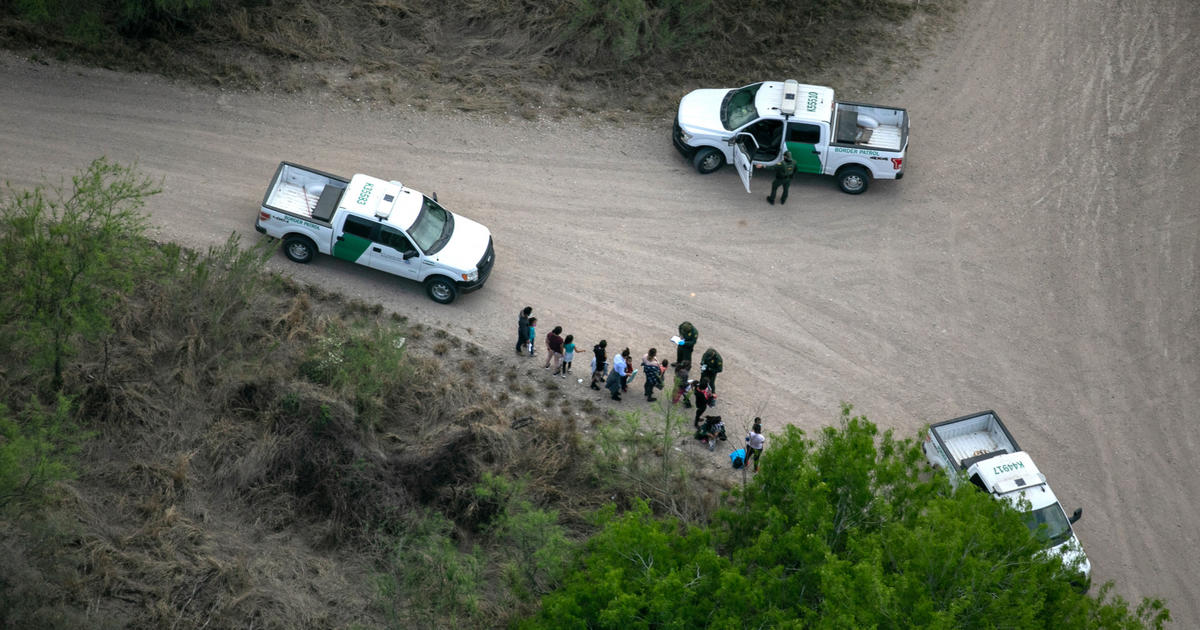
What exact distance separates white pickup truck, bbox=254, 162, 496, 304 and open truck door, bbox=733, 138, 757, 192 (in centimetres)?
570

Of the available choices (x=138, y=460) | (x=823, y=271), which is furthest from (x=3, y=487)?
(x=823, y=271)

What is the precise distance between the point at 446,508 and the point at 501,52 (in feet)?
41.8

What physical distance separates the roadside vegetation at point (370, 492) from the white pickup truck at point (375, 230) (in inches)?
31.1

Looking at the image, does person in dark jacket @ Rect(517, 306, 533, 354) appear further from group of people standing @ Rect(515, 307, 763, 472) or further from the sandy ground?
the sandy ground

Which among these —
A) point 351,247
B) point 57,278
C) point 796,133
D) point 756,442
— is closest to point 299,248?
point 351,247

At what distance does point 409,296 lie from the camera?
70.5 feet

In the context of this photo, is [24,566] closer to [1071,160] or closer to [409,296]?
[409,296]

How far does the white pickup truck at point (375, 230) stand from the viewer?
20781 millimetres

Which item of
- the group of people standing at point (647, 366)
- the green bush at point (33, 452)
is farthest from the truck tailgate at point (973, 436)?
the green bush at point (33, 452)

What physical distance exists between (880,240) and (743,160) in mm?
3326

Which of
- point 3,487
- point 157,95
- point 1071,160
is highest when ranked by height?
point 1071,160

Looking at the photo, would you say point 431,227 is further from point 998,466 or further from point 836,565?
point 836,565

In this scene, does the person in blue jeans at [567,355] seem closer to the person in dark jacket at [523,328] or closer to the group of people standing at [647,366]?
the group of people standing at [647,366]

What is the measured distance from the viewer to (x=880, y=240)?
23.2m
